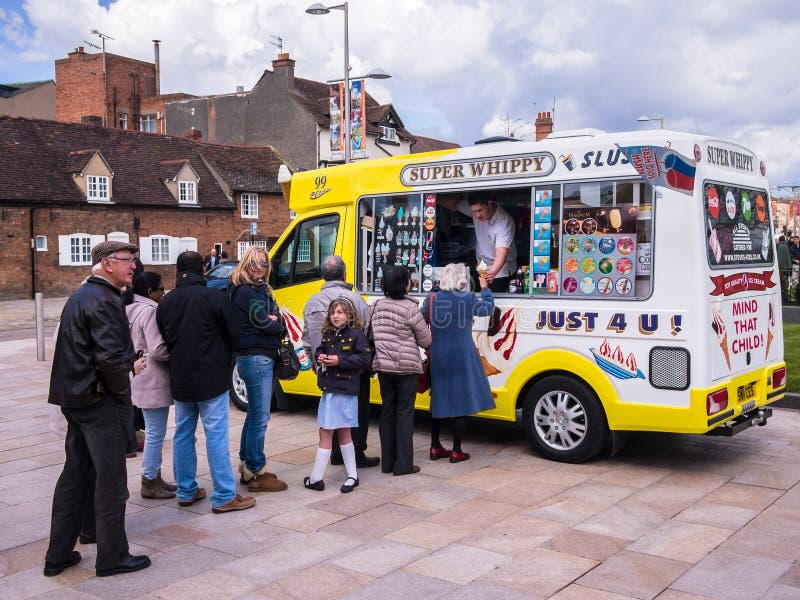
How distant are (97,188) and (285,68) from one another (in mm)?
16498

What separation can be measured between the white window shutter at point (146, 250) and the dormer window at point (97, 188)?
8.06 feet

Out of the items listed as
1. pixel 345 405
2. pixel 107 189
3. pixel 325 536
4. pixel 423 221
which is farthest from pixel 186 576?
pixel 107 189

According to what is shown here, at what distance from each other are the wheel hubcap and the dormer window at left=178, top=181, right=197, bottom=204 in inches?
1370

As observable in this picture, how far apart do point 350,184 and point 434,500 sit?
3844mm

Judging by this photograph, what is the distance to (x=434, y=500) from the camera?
651cm

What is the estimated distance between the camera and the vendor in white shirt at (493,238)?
7906 mm

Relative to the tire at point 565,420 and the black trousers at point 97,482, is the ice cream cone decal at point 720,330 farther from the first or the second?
the black trousers at point 97,482

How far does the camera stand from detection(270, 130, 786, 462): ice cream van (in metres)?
6.85

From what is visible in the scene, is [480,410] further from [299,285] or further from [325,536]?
[299,285]

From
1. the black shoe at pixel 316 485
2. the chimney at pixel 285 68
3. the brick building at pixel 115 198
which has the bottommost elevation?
the black shoe at pixel 316 485

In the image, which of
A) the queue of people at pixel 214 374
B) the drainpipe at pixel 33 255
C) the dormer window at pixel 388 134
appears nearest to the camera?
the queue of people at pixel 214 374

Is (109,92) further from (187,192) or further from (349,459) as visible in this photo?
(349,459)

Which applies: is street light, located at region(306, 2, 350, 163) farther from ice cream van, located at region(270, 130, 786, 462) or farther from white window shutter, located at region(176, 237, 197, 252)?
white window shutter, located at region(176, 237, 197, 252)

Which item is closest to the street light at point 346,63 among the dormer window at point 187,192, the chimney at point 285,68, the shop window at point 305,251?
the shop window at point 305,251
